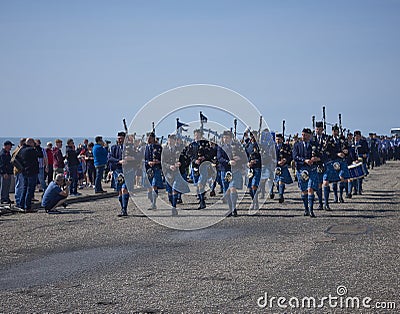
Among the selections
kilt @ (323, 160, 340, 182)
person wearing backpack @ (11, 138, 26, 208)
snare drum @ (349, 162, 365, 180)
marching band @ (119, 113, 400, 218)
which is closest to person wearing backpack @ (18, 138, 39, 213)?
person wearing backpack @ (11, 138, 26, 208)

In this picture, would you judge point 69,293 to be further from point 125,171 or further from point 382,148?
point 382,148

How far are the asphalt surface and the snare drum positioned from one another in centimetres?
384

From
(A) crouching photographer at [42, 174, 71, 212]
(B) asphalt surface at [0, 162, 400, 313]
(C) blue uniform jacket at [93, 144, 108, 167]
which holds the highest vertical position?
(C) blue uniform jacket at [93, 144, 108, 167]

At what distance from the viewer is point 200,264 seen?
9461 millimetres

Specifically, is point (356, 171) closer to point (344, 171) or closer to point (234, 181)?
point (344, 171)

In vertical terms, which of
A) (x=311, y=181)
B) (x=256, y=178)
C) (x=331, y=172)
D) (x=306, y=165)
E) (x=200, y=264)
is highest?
(x=306, y=165)

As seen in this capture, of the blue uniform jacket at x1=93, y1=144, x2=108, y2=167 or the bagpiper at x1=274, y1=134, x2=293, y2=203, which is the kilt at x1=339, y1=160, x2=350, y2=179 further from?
the blue uniform jacket at x1=93, y1=144, x2=108, y2=167

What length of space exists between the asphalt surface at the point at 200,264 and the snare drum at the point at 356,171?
384cm

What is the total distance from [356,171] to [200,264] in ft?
37.2

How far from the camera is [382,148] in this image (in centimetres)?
4528

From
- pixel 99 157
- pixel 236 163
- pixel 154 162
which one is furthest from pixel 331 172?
pixel 99 157

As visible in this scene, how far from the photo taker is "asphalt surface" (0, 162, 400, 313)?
23.9 feet

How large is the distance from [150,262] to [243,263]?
1433 mm

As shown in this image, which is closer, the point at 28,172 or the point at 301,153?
the point at 301,153
